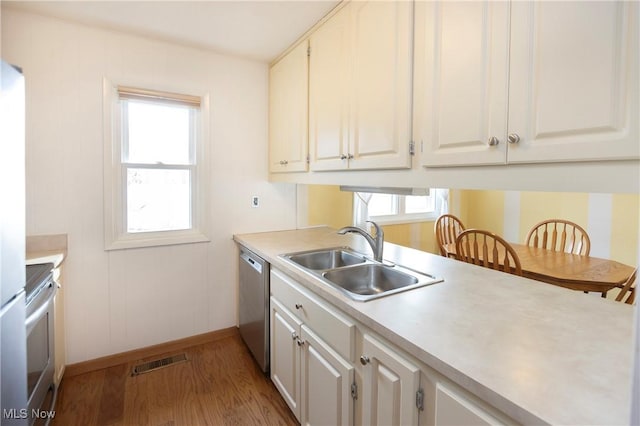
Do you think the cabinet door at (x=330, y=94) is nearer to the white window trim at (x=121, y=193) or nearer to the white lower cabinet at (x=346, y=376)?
the white lower cabinet at (x=346, y=376)

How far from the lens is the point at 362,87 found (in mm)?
1607

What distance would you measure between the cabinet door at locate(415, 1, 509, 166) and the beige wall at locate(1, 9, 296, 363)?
68.0 inches

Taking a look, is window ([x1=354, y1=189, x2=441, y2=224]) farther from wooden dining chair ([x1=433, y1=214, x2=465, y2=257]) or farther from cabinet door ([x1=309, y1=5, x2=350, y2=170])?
cabinet door ([x1=309, y1=5, x2=350, y2=170])

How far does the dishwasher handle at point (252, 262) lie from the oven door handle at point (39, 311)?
1090mm

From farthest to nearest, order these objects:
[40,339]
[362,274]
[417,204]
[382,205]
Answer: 1. [417,204]
2. [382,205]
3. [362,274]
4. [40,339]

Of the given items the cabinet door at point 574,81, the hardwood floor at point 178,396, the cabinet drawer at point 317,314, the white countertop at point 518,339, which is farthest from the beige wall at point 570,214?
the hardwood floor at point 178,396

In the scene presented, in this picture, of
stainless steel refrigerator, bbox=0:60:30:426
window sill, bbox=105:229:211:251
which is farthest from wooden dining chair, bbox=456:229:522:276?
stainless steel refrigerator, bbox=0:60:30:426

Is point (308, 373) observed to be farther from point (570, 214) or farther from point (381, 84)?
point (570, 214)

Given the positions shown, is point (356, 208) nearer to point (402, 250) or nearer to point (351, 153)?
point (402, 250)

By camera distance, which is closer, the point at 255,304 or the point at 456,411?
the point at 456,411

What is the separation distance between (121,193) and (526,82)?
2439 mm

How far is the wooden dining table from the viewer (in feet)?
6.17

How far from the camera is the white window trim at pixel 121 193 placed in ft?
7.07

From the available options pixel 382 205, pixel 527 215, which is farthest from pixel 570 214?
pixel 382 205
